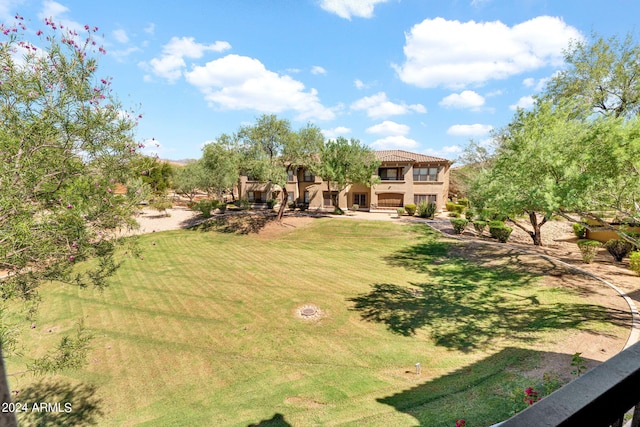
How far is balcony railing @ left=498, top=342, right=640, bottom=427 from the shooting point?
4.33ft

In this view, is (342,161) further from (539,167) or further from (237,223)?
(539,167)

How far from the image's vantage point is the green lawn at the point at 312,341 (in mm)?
8086

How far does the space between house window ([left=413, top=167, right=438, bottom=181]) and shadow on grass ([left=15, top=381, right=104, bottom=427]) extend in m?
39.6

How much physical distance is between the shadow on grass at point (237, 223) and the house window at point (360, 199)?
13.2 metres

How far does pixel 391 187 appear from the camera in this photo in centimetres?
4131

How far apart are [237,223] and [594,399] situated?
120 ft

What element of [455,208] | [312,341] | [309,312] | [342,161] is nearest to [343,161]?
[342,161]

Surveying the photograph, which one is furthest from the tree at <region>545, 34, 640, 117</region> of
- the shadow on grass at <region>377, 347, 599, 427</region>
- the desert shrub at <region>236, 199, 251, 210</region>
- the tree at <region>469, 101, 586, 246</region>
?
the desert shrub at <region>236, 199, 251, 210</region>

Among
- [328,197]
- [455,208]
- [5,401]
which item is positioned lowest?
[455,208]

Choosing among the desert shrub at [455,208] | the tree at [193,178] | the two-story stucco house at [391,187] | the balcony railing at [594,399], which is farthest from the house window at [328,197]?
the balcony railing at [594,399]

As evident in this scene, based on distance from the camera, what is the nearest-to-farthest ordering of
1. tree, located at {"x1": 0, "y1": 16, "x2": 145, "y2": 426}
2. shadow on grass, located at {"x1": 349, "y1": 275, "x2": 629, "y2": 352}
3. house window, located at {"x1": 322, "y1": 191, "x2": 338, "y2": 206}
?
tree, located at {"x1": 0, "y1": 16, "x2": 145, "y2": 426} < shadow on grass, located at {"x1": 349, "y1": 275, "x2": 629, "y2": 352} < house window, located at {"x1": 322, "y1": 191, "x2": 338, "y2": 206}

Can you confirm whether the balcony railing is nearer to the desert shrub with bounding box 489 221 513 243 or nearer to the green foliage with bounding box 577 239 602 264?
the green foliage with bounding box 577 239 602 264

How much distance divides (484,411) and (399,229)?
76.9ft

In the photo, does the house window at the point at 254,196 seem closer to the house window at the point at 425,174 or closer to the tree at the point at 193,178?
the tree at the point at 193,178
